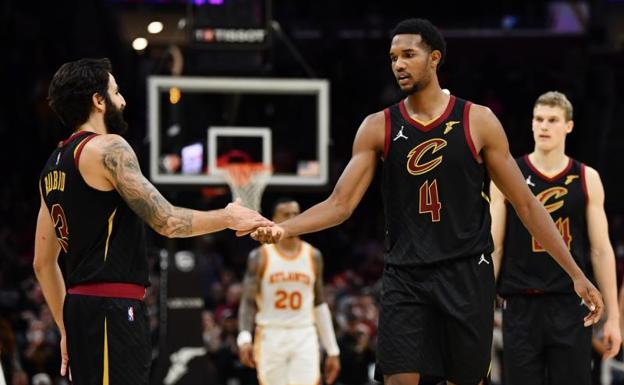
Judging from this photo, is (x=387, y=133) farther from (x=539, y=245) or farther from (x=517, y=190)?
(x=539, y=245)

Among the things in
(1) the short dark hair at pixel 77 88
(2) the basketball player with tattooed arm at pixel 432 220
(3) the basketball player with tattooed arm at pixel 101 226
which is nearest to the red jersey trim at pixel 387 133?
(2) the basketball player with tattooed arm at pixel 432 220

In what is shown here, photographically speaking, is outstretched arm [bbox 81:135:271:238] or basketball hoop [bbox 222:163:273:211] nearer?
outstretched arm [bbox 81:135:271:238]

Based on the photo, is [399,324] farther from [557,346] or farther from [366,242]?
[366,242]

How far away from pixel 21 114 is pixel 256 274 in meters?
13.1

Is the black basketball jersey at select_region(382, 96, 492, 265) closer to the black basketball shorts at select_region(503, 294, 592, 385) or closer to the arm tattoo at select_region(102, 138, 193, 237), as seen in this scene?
the arm tattoo at select_region(102, 138, 193, 237)

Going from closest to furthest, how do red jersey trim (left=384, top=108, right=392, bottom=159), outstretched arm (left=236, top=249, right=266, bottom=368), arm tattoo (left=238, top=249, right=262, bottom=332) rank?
red jersey trim (left=384, top=108, right=392, bottom=159) → outstretched arm (left=236, top=249, right=266, bottom=368) → arm tattoo (left=238, top=249, right=262, bottom=332)

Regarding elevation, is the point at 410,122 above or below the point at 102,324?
above

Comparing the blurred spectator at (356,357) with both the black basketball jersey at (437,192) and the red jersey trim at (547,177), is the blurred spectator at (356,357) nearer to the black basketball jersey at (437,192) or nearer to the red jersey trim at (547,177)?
the red jersey trim at (547,177)

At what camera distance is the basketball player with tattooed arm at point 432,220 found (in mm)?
5852

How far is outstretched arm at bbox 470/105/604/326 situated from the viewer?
5930 mm

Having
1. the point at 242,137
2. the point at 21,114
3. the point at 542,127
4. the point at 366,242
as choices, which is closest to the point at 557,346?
the point at 542,127

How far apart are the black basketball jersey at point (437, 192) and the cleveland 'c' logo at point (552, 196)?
1.66m

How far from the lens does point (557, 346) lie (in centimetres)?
734

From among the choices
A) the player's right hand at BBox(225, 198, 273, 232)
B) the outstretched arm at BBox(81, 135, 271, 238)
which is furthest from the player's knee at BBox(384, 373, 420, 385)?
the outstretched arm at BBox(81, 135, 271, 238)
